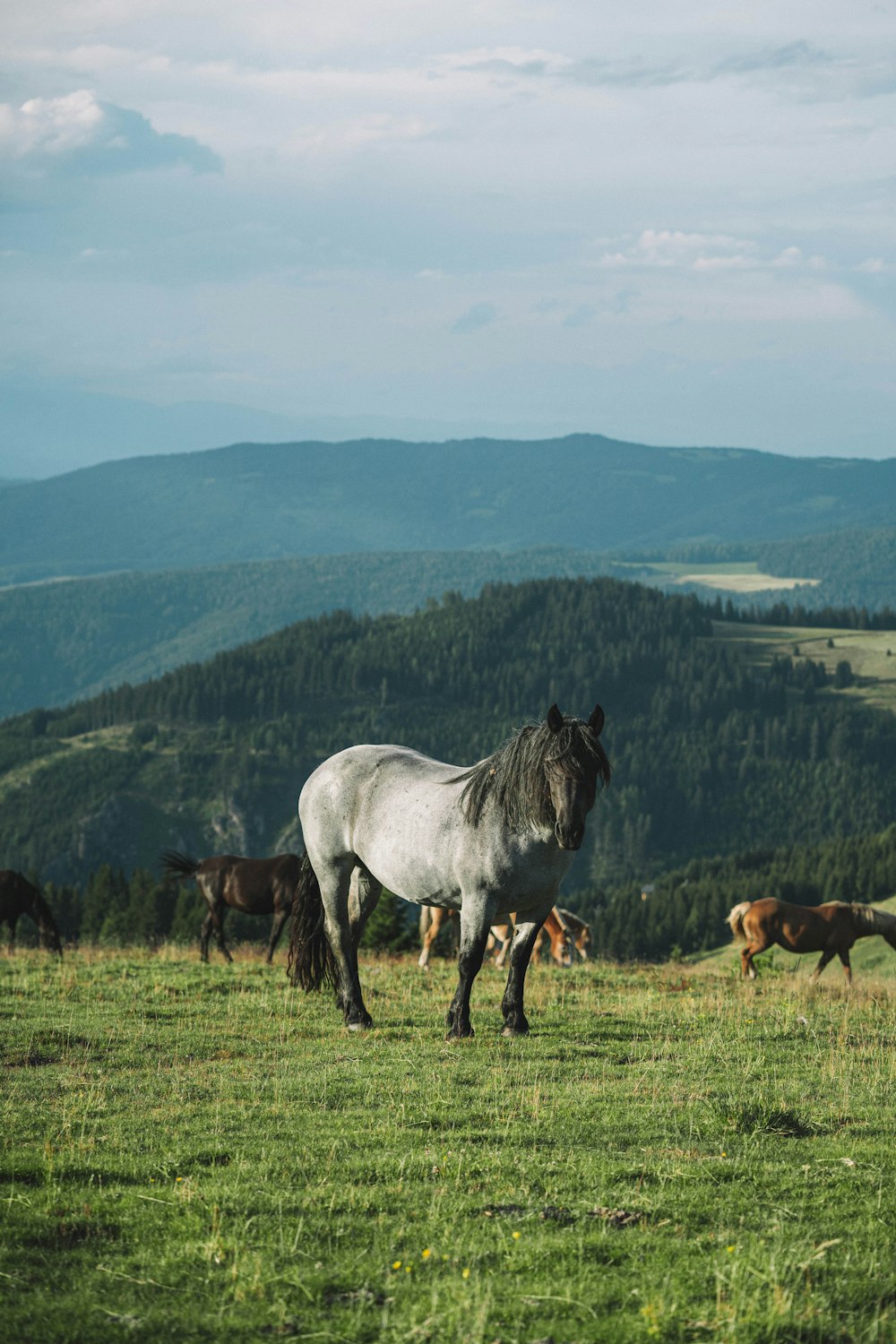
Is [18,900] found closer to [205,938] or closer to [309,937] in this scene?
[205,938]

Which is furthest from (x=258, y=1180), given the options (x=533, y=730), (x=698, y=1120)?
(x=533, y=730)

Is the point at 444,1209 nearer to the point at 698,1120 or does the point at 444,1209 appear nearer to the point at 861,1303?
the point at 861,1303

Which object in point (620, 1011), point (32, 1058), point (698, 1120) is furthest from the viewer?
point (620, 1011)

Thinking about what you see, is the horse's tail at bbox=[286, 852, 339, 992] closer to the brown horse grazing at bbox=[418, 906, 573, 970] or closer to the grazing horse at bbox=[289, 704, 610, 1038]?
the grazing horse at bbox=[289, 704, 610, 1038]

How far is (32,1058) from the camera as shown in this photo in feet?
43.9

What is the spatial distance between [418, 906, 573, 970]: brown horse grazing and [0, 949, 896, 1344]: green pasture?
6.63 m

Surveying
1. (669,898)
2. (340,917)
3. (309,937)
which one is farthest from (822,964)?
(669,898)

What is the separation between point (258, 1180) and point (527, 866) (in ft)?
20.1

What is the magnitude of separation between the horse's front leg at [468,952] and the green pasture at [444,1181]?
1.18 ft

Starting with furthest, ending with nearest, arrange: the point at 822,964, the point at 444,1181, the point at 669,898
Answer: the point at 669,898
the point at 822,964
the point at 444,1181

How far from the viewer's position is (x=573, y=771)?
13398 millimetres

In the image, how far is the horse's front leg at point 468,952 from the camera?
14203mm

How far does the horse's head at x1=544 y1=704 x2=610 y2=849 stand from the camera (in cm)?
1328

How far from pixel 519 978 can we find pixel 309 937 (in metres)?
3.58
